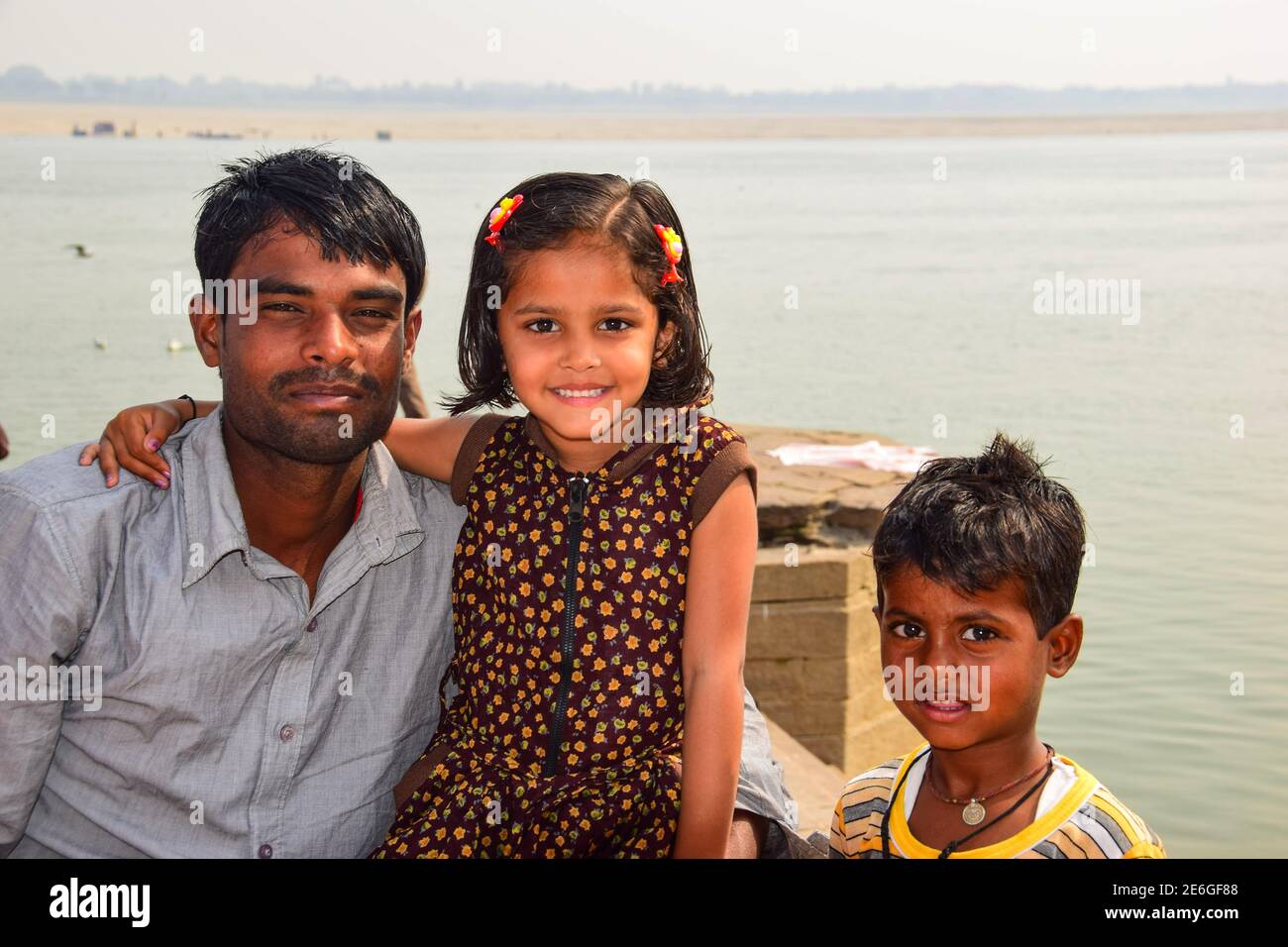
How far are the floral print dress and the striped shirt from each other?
322 millimetres

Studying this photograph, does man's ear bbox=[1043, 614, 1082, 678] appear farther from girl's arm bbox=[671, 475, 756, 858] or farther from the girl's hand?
the girl's hand

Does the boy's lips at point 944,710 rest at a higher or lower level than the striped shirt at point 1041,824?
higher

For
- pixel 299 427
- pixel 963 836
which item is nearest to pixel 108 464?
pixel 299 427

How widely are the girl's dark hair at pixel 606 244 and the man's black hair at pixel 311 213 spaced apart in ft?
0.55

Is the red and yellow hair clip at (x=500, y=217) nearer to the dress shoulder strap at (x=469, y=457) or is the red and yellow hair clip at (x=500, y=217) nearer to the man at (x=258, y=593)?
the man at (x=258, y=593)

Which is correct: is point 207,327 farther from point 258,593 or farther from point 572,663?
point 572,663

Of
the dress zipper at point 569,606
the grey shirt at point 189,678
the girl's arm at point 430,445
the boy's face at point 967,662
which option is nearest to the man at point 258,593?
the grey shirt at point 189,678

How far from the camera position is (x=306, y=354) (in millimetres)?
2727

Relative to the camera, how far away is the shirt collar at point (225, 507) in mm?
2686

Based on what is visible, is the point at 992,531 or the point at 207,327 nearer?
the point at 992,531

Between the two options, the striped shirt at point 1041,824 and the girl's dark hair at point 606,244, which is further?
the girl's dark hair at point 606,244

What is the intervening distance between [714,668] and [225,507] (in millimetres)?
937

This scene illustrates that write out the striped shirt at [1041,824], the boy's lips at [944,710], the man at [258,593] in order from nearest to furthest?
the striped shirt at [1041,824]
the boy's lips at [944,710]
the man at [258,593]

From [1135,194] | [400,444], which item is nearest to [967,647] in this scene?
[400,444]
